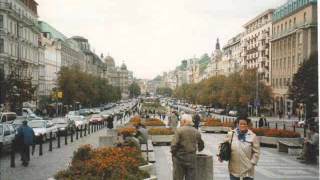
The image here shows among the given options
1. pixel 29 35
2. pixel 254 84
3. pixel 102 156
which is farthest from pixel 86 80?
pixel 102 156

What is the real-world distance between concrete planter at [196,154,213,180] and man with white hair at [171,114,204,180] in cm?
29

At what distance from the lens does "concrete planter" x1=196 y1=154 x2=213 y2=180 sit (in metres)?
11.8

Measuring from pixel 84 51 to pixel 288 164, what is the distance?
165277mm

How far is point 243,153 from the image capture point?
9.35 meters

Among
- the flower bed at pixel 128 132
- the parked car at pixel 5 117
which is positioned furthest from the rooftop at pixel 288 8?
the flower bed at pixel 128 132

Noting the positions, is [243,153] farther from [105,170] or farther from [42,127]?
[42,127]

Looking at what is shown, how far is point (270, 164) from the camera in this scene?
20641 mm

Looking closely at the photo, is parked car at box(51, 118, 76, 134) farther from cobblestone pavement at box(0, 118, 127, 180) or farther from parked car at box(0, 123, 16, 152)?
cobblestone pavement at box(0, 118, 127, 180)

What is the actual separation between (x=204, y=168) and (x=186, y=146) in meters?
0.81

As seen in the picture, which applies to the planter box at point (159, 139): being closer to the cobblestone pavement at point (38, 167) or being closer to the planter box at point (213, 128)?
the cobblestone pavement at point (38, 167)

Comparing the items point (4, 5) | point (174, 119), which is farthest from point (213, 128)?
point (4, 5)

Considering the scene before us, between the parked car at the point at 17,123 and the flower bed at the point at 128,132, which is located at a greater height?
the flower bed at the point at 128,132

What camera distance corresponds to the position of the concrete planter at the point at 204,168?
1175 centimetres

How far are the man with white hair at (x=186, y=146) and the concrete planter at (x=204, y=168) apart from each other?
0.29 metres
